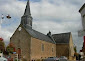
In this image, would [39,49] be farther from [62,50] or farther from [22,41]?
[62,50]

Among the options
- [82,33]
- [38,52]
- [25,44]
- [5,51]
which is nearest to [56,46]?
[38,52]

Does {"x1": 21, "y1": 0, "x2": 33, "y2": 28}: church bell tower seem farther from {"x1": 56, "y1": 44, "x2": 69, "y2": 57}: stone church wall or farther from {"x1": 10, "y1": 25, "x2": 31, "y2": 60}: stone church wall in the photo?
{"x1": 56, "y1": 44, "x2": 69, "y2": 57}: stone church wall

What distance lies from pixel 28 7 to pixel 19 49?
15.5 meters

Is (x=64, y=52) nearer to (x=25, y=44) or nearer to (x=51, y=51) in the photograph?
(x=51, y=51)

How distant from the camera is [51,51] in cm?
4622

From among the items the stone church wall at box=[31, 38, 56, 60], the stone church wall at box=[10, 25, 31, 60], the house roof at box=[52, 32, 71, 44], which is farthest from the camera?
the house roof at box=[52, 32, 71, 44]

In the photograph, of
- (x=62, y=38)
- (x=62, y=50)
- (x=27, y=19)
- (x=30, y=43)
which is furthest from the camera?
(x=62, y=38)

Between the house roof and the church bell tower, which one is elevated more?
the church bell tower

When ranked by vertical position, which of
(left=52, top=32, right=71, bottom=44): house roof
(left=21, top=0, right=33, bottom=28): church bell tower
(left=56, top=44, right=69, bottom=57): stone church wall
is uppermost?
(left=21, top=0, right=33, bottom=28): church bell tower

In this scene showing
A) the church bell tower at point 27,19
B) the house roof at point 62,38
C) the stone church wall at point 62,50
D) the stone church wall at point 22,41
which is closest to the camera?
the stone church wall at point 22,41

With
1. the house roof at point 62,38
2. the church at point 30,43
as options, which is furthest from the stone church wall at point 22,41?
the house roof at point 62,38

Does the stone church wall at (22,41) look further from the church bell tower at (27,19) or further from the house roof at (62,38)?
the house roof at (62,38)

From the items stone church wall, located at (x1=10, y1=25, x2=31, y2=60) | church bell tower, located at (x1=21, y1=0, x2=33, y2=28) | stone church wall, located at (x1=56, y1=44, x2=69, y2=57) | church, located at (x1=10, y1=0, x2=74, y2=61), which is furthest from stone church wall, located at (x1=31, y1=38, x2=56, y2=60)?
church bell tower, located at (x1=21, y1=0, x2=33, y2=28)

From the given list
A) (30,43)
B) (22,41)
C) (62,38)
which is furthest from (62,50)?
(22,41)
